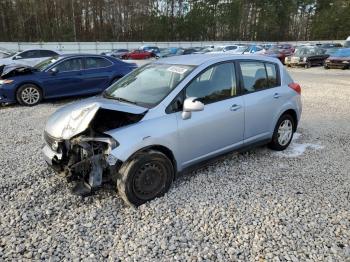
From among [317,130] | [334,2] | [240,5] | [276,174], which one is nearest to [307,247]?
[276,174]

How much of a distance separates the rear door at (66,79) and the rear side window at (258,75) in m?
6.39

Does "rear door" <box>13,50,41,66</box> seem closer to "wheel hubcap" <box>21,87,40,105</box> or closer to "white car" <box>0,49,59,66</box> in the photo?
"white car" <box>0,49,59,66</box>

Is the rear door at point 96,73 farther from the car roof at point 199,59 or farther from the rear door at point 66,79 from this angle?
the car roof at point 199,59

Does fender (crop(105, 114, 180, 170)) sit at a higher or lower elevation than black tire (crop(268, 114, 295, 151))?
higher

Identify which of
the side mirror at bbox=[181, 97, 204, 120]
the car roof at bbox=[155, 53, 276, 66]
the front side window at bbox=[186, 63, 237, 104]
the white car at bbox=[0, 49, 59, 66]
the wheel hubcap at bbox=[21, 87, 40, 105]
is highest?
the car roof at bbox=[155, 53, 276, 66]

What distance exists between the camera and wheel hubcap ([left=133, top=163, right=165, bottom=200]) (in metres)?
3.53

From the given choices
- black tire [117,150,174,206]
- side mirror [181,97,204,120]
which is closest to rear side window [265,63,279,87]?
side mirror [181,97,204,120]

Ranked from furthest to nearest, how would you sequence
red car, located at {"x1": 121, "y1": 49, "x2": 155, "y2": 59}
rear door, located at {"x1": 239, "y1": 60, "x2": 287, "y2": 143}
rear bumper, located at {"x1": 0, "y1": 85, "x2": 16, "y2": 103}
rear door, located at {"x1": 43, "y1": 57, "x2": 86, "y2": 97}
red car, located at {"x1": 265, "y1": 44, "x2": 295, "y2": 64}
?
red car, located at {"x1": 121, "y1": 49, "x2": 155, "y2": 59}, red car, located at {"x1": 265, "y1": 44, "x2": 295, "y2": 64}, rear door, located at {"x1": 43, "y1": 57, "x2": 86, "y2": 97}, rear bumper, located at {"x1": 0, "y1": 85, "x2": 16, "y2": 103}, rear door, located at {"x1": 239, "y1": 60, "x2": 287, "y2": 143}

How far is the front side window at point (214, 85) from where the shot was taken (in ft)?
13.1

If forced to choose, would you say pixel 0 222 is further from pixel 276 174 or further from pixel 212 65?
pixel 276 174

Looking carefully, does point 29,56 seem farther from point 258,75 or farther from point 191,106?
point 191,106

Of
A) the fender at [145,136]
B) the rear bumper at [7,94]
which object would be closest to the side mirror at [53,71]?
the rear bumper at [7,94]

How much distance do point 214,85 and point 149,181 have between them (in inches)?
60.2

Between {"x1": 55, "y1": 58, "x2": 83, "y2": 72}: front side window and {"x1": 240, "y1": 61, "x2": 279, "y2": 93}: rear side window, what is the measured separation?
653 cm
